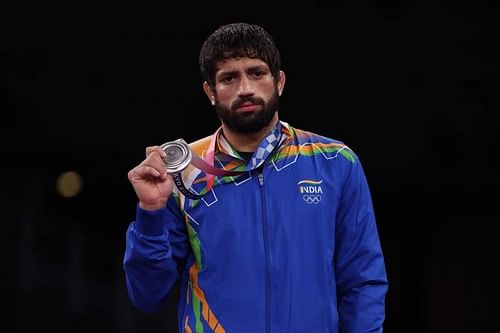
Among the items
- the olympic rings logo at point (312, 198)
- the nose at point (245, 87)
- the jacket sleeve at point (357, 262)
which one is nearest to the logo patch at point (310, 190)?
the olympic rings logo at point (312, 198)

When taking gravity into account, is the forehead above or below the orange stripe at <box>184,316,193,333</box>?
above

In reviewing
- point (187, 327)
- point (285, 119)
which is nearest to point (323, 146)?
point (187, 327)

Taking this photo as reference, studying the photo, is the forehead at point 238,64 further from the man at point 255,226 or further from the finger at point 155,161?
the finger at point 155,161

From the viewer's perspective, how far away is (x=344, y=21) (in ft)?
25.4

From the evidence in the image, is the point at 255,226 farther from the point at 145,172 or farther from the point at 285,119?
the point at 285,119

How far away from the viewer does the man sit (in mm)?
2588

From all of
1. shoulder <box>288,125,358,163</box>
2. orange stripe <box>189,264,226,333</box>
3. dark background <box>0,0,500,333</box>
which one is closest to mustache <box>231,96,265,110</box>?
shoulder <box>288,125,358,163</box>

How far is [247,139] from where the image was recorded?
282 centimetres

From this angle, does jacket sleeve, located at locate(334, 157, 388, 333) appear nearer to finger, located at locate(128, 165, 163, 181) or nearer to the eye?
the eye

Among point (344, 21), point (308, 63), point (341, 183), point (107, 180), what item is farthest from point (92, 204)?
point (341, 183)

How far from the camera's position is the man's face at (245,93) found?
8.84ft

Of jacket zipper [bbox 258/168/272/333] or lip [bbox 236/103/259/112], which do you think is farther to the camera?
lip [bbox 236/103/259/112]

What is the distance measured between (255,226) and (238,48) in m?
0.65

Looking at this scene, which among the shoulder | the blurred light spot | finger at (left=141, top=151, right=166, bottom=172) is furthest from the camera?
the blurred light spot
